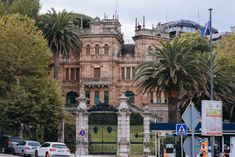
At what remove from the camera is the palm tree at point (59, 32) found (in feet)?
219

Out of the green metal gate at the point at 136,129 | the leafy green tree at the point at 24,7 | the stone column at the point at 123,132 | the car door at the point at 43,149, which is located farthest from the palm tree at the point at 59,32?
the car door at the point at 43,149

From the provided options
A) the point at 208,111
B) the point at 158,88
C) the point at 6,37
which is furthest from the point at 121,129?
the point at 208,111

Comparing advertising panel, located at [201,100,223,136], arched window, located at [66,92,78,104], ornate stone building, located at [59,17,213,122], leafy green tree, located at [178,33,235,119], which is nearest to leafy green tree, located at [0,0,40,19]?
ornate stone building, located at [59,17,213,122]

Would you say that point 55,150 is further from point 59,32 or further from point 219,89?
point 59,32

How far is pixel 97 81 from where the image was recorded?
9481 centimetres

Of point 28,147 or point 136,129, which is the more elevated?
point 136,129

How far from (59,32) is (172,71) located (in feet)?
68.5

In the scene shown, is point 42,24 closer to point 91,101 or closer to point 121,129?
point 121,129

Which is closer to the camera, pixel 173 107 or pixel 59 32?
pixel 173 107

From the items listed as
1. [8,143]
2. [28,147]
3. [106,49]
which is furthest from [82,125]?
Answer: [106,49]

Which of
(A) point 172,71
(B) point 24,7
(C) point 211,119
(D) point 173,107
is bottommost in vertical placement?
(C) point 211,119

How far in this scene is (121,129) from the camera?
51375 mm

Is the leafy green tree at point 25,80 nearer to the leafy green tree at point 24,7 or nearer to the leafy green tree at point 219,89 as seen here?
the leafy green tree at point 219,89

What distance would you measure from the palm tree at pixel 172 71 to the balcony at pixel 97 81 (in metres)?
41.6
